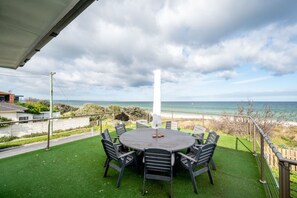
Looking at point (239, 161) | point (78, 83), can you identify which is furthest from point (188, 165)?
point (78, 83)

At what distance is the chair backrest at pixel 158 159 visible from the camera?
234 cm

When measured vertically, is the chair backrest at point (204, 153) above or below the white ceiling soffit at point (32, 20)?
below

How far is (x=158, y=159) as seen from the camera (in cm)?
242

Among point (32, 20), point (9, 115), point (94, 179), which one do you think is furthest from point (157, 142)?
point (9, 115)

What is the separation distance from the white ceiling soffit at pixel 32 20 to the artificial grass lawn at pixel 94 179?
244 cm

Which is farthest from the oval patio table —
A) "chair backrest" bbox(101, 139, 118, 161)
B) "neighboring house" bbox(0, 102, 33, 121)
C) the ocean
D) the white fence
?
"neighboring house" bbox(0, 102, 33, 121)

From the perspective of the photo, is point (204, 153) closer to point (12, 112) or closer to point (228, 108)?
point (12, 112)

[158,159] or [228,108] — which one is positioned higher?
[158,159]

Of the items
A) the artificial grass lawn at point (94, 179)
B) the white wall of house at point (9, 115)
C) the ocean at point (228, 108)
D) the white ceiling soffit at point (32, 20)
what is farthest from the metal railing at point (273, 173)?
the white wall of house at point (9, 115)

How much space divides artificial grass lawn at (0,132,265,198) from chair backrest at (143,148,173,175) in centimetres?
49

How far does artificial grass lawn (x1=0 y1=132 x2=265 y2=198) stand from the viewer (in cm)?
254

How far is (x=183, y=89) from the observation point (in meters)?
30.4

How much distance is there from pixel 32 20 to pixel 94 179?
289 centimetres

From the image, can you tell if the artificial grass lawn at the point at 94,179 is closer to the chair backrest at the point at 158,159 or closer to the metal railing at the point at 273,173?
the metal railing at the point at 273,173
